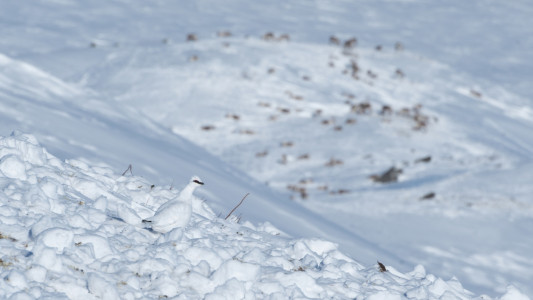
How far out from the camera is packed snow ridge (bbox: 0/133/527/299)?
4195mm

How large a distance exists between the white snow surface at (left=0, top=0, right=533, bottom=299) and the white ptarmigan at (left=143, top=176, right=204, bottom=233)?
0.10m

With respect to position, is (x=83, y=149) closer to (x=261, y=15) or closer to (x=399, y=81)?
(x=399, y=81)

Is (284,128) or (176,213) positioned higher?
(176,213)

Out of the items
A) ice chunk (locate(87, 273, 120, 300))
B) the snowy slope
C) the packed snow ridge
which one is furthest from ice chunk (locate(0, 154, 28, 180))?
the snowy slope

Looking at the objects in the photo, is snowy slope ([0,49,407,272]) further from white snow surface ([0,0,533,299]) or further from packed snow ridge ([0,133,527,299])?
packed snow ridge ([0,133,527,299])

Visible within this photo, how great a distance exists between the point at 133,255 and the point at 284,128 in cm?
A: 1433

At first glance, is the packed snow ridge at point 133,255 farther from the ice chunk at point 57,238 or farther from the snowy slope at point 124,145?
the snowy slope at point 124,145

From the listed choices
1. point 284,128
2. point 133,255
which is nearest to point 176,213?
point 133,255

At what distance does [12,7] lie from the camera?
2652 cm

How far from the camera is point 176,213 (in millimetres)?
4910

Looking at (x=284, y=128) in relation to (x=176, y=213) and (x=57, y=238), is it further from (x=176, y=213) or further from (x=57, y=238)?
(x=57, y=238)

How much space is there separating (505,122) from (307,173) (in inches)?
276

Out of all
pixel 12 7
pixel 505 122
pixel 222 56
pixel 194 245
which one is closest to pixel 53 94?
pixel 194 245

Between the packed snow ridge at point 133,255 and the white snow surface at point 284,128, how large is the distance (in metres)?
0.02
